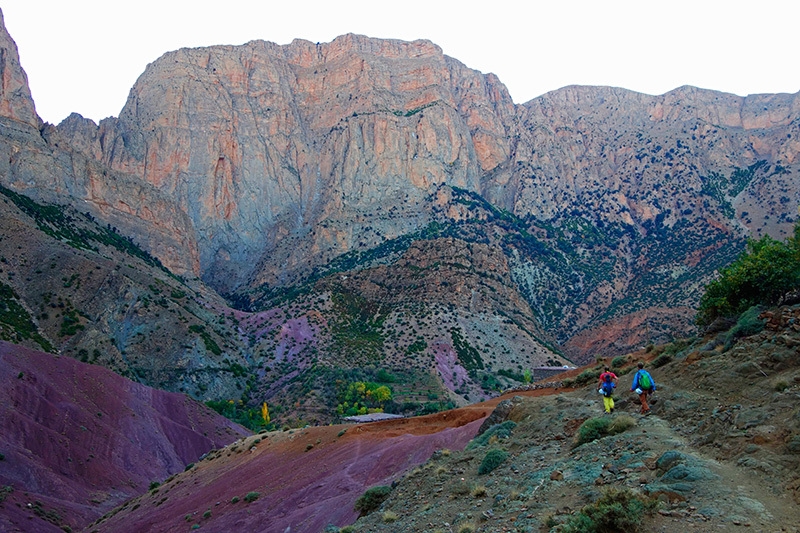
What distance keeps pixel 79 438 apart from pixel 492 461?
43.5 meters

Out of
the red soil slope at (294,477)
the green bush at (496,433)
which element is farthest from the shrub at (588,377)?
the green bush at (496,433)

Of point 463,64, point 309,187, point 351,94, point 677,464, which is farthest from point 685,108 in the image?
point 677,464

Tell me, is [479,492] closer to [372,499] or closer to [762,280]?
[372,499]

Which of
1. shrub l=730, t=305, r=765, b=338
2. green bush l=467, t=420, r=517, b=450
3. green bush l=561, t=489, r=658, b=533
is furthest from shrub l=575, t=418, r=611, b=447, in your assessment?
shrub l=730, t=305, r=765, b=338

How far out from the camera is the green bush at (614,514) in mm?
9031

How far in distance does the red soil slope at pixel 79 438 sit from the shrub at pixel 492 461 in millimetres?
30140

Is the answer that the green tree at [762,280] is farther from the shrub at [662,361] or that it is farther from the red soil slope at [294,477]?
the red soil slope at [294,477]

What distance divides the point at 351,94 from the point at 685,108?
83490mm

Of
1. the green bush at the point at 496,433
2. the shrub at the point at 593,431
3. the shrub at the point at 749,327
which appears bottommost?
the green bush at the point at 496,433

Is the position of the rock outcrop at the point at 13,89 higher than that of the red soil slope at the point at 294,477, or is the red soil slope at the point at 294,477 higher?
the rock outcrop at the point at 13,89

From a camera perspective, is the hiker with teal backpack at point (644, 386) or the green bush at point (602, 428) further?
the hiker with teal backpack at point (644, 386)

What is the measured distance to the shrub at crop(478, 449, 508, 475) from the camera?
15.0 meters

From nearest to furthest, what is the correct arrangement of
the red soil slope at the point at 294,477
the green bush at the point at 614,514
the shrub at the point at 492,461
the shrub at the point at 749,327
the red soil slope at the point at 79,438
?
the green bush at the point at 614,514 < the shrub at the point at 492,461 < the shrub at the point at 749,327 < the red soil slope at the point at 294,477 < the red soil slope at the point at 79,438

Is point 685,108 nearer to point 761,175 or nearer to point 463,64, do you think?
point 761,175
